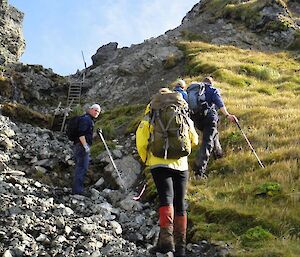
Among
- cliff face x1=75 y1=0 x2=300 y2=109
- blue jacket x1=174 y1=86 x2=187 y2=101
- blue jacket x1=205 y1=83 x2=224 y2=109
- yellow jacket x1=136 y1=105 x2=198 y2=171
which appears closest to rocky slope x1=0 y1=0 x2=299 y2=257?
cliff face x1=75 y1=0 x2=300 y2=109

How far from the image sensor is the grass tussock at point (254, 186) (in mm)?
7961

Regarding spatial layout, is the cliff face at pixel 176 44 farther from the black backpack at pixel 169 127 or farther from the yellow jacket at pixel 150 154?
the black backpack at pixel 169 127

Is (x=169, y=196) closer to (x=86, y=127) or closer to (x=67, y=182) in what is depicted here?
(x=86, y=127)

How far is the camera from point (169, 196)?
24.9 feet

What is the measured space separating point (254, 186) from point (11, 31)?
38437 mm

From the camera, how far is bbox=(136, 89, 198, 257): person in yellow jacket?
7535mm

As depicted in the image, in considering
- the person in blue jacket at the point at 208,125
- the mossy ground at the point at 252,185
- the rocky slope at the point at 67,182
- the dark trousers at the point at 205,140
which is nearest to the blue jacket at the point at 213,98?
the person in blue jacket at the point at 208,125

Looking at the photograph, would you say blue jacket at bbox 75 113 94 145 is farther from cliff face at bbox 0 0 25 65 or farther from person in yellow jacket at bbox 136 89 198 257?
cliff face at bbox 0 0 25 65

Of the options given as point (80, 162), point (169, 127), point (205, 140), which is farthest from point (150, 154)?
point (80, 162)

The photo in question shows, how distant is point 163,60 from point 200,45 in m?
4.43

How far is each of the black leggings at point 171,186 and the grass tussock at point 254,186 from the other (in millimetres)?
1012

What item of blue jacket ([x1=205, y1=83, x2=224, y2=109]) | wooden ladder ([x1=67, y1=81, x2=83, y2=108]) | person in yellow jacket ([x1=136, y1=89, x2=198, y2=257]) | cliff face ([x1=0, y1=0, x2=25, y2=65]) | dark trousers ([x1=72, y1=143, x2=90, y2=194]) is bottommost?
person in yellow jacket ([x1=136, y1=89, x2=198, y2=257])

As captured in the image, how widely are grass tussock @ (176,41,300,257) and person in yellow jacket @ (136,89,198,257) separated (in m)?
0.80

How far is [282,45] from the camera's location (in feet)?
134
